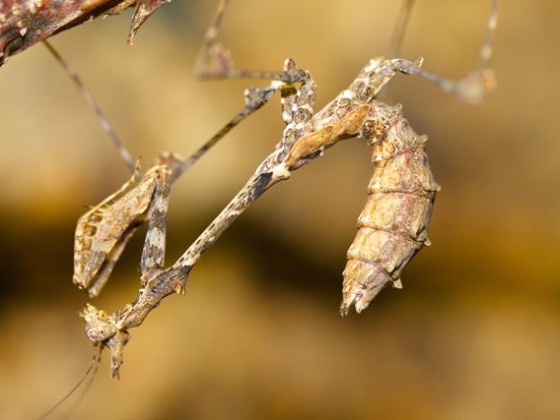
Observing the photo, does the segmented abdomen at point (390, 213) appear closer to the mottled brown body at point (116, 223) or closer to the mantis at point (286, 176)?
the mantis at point (286, 176)

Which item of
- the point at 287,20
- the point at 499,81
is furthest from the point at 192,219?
the point at 499,81

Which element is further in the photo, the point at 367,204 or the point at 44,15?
the point at 367,204

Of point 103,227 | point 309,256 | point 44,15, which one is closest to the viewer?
point 44,15

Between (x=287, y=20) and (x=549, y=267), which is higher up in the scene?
(x=287, y=20)

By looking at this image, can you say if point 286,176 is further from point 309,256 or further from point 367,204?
point 309,256

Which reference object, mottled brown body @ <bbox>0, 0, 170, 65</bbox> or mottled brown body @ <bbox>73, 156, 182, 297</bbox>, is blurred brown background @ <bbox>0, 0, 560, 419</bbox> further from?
mottled brown body @ <bbox>0, 0, 170, 65</bbox>

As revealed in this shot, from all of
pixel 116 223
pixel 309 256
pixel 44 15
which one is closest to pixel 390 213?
pixel 116 223

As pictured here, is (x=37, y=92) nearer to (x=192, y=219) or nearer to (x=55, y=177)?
(x=55, y=177)
